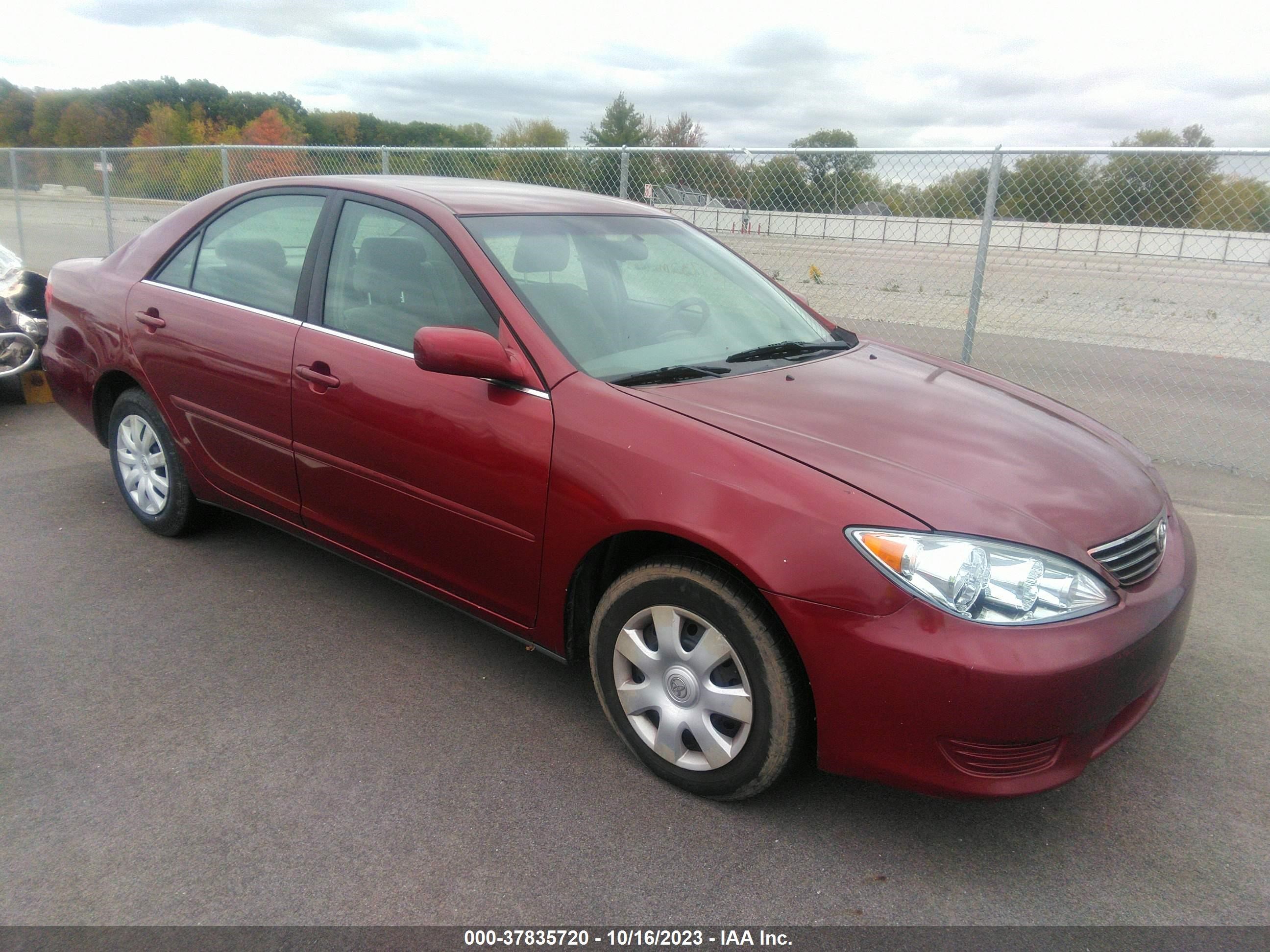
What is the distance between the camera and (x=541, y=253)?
3211 mm

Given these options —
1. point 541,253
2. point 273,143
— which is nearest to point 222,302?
point 541,253

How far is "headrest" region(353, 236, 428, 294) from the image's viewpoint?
3.23m

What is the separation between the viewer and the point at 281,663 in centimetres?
333

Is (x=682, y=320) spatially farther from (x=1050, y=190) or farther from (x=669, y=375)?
(x=1050, y=190)

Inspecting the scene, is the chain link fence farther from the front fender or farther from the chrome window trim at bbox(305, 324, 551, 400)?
the front fender

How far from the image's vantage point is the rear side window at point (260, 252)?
3582mm

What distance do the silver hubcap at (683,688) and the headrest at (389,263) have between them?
4.87 ft

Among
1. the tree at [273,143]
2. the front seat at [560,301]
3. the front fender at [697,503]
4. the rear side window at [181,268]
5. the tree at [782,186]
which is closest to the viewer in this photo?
the front fender at [697,503]

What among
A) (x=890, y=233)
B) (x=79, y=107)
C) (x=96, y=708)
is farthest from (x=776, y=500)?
(x=79, y=107)

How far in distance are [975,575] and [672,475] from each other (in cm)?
79

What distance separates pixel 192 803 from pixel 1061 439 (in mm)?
2759

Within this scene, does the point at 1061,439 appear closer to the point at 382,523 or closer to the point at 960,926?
the point at 960,926

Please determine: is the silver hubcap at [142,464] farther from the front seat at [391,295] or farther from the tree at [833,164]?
the tree at [833,164]

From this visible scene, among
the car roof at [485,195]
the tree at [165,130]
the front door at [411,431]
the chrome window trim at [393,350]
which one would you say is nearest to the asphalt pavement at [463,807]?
the front door at [411,431]
